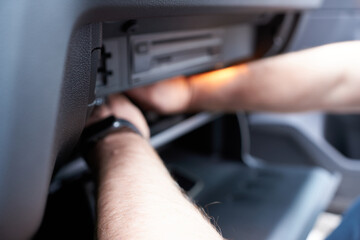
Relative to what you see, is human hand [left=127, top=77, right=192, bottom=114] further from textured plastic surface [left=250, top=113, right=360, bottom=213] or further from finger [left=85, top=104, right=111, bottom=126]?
textured plastic surface [left=250, top=113, right=360, bottom=213]

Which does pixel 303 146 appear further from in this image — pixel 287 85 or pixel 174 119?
pixel 287 85

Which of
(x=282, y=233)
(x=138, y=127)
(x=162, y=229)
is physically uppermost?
(x=162, y=229)

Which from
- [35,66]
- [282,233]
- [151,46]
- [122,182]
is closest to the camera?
[35,66]

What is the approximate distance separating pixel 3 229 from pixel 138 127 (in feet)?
1.30

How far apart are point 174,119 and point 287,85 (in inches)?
15.4

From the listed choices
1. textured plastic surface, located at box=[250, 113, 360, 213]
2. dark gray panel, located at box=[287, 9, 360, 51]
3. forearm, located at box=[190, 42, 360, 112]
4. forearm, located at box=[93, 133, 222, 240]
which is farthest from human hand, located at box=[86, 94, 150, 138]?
textured plastic surface, located at box=[250, 113, 360, 213]

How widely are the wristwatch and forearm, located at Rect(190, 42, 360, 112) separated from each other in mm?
308

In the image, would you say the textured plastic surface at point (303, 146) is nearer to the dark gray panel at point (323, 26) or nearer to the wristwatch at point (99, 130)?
the dark gray panel at point (323, 26)

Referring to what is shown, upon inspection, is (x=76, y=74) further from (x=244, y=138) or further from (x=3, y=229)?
(x=244, y=138)

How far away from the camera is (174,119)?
1.20 m

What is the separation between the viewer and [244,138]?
4.97 feet

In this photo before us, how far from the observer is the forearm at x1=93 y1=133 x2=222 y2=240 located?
16.5 inches

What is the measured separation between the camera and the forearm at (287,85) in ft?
2.67

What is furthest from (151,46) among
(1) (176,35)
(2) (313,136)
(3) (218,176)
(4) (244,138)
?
(2) (313,136)
